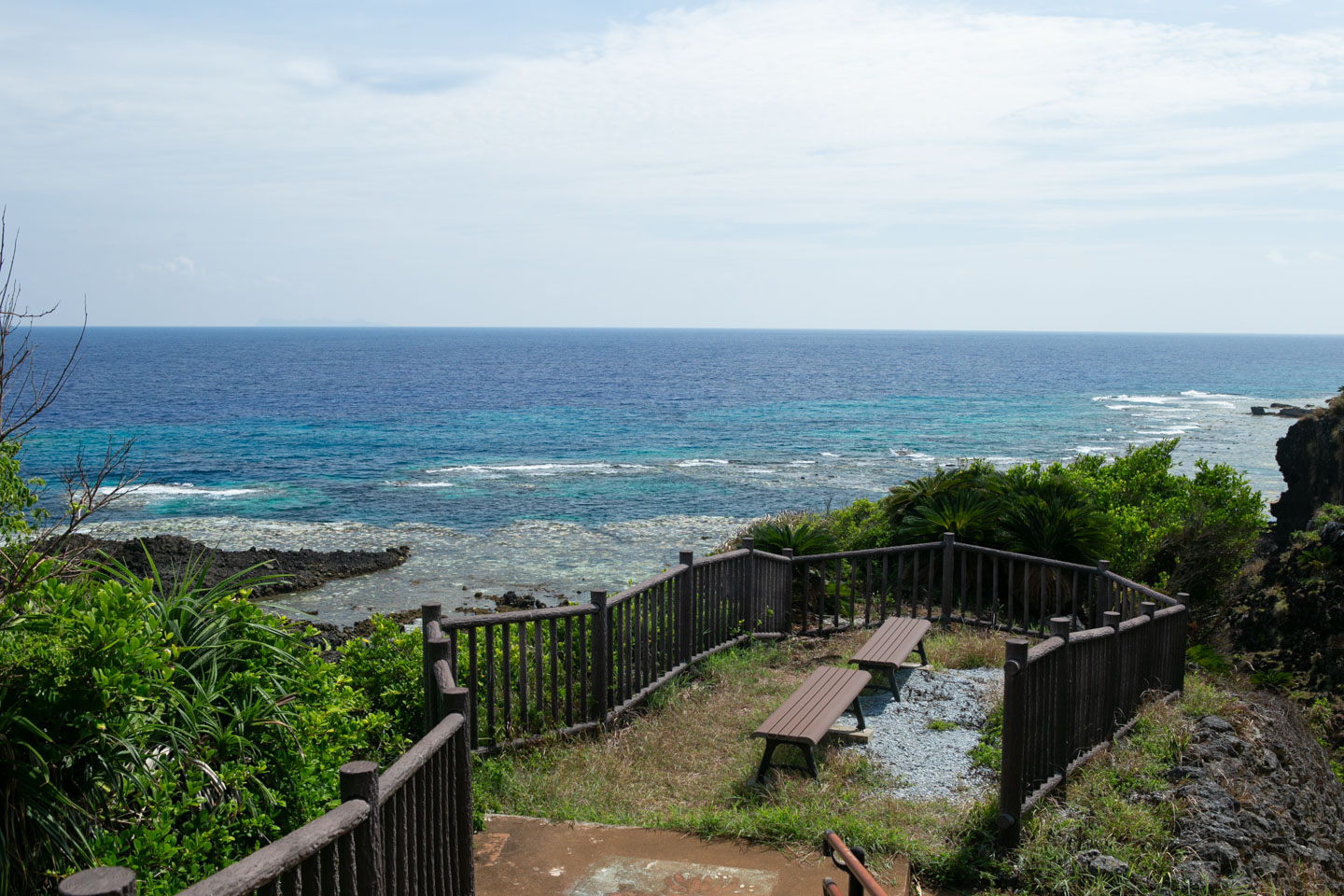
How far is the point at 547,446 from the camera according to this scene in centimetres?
5241

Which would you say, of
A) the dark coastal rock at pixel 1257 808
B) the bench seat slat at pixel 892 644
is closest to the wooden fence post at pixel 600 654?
the bench seat slat at pixel 892 644

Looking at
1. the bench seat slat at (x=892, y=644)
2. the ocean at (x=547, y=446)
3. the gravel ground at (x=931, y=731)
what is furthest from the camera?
the ocean at (x=547, y=446)

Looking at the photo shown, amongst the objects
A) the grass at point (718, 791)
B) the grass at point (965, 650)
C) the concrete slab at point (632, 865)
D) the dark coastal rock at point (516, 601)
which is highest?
the concrete slab at point (632, 865)

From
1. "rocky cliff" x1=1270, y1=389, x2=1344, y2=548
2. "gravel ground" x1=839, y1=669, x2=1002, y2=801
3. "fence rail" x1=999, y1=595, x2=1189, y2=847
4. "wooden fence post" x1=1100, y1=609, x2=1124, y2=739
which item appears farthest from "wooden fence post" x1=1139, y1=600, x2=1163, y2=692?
"rocky cliff" x1=1270, y1=389, x2=1344, y2=548

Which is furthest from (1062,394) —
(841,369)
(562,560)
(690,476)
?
(562,560)

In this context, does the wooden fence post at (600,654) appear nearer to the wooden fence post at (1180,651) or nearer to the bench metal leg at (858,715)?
the bench metal leg at (858,715)

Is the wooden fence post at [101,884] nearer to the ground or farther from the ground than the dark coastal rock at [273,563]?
farther from the ground

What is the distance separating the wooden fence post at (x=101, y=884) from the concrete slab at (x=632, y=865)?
3161mm

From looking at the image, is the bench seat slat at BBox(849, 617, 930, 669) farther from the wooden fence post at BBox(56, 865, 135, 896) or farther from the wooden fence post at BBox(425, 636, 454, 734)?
the wooden fence post at BBox(56, 865, 135, 896)

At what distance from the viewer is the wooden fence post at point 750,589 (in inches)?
408

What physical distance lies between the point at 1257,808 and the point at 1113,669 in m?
1.26

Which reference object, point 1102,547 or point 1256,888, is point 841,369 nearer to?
point 1102,547

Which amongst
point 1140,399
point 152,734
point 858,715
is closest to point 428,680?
point 152,734

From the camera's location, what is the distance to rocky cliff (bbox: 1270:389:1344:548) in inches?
675
